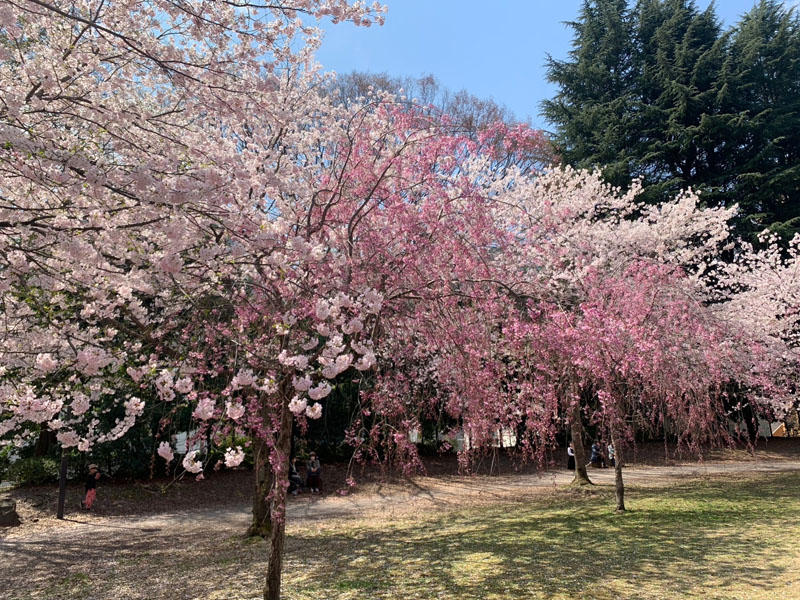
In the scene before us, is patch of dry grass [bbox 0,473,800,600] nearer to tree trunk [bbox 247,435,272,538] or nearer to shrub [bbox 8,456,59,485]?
tree trunk [bbox 247,435,272,538]

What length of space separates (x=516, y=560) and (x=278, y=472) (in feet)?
10.3

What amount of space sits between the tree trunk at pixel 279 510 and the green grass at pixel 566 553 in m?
0.67

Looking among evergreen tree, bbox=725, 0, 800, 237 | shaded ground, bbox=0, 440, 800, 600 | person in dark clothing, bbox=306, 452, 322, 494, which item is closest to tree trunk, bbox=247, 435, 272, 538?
shaded ground, bbox=0, 440, 800, 600

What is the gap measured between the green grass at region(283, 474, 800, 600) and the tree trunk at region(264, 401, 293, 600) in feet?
2.19

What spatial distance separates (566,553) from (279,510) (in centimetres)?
360

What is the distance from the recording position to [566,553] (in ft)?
20.4

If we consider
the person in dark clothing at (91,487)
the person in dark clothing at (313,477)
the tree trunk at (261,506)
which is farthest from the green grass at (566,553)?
the person in dark clothing at (91,487)

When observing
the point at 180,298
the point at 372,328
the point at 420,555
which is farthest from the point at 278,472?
the point at 420,555

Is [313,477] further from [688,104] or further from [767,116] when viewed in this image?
[767,116]

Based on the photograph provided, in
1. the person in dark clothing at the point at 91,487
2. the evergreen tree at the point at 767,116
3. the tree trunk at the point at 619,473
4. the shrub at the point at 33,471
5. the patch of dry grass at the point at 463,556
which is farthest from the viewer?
the evergreen tree at the point at 767,116

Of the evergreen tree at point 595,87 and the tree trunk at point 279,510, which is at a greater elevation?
the evergreen tree at point 595,87

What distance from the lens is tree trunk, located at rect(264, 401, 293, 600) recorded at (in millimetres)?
4387

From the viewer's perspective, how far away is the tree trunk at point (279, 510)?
4387 mm

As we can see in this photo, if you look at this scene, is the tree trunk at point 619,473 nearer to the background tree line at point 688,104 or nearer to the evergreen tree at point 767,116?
the background tree line at point 688,104
